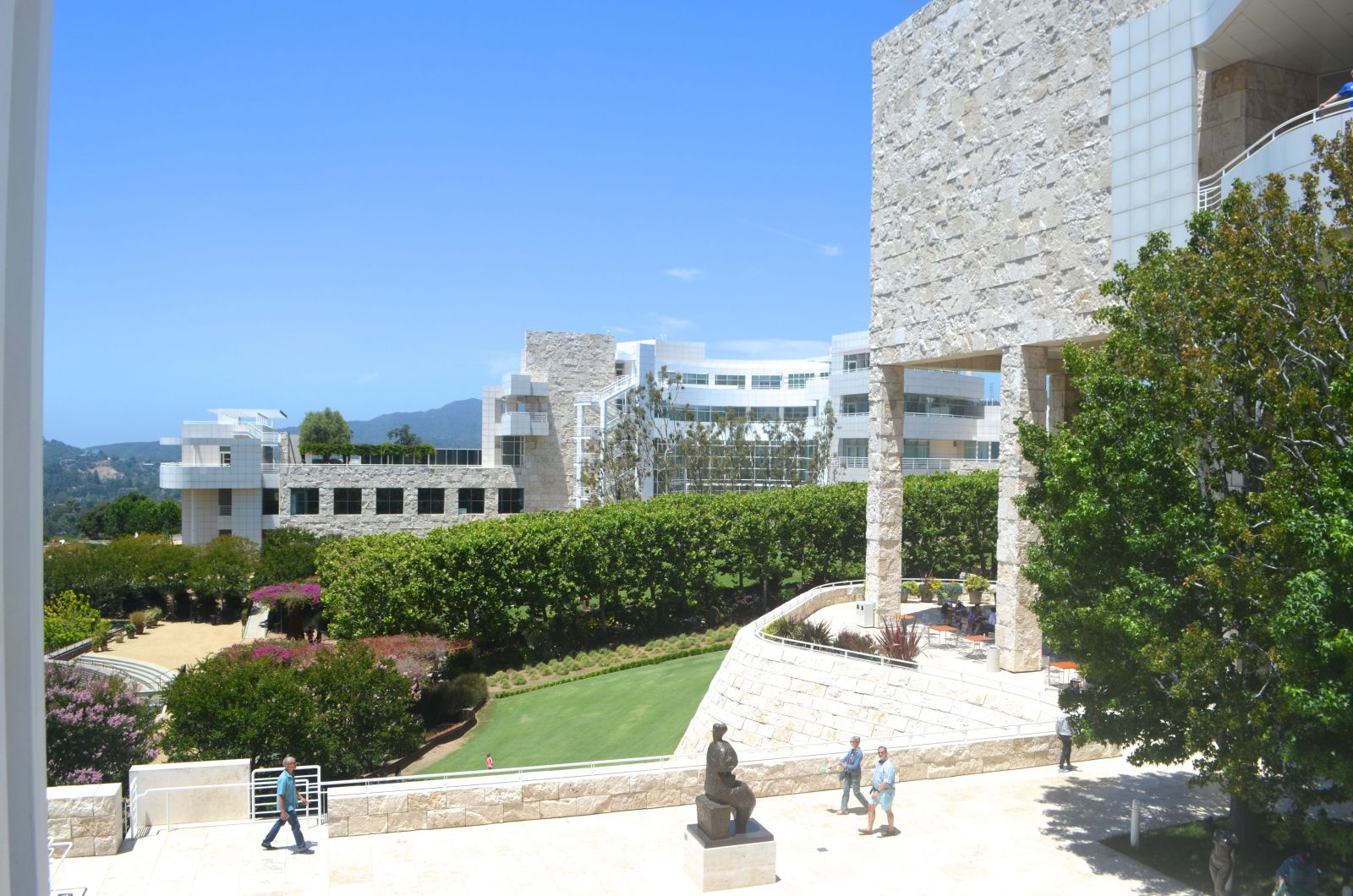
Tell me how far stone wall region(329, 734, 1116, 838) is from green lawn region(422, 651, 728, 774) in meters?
10.7

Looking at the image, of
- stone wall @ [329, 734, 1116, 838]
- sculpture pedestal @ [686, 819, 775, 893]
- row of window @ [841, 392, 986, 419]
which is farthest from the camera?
row of window @ [841, 392, 986, 419]

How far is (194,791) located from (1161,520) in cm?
1496

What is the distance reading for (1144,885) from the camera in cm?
1376

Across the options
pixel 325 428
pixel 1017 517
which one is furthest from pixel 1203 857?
pixel 325 428

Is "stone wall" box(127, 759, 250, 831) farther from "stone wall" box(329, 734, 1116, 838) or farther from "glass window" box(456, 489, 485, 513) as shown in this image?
"glass window" box(456, 489, 485, 513)

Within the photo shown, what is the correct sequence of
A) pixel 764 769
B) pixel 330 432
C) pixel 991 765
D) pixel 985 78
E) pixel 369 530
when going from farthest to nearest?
pixel 330 432, pixel 369 530, pixel 985 78, pixel 991 765, pixel 764 769

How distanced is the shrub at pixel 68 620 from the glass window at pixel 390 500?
1969 centimetres

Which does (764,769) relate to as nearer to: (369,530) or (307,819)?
(307,819)

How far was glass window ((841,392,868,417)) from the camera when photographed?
242 ft

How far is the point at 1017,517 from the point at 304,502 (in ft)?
170

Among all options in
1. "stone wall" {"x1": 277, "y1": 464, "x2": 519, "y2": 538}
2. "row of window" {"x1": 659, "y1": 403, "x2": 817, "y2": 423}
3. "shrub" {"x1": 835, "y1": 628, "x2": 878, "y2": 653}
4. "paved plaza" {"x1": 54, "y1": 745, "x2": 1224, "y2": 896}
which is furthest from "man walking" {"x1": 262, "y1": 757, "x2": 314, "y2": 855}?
"row of window" {"x1": 659, "y1": 403, "x2": 817, "y2": 423}

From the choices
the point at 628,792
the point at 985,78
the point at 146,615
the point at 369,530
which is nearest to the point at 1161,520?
the point at 628,792

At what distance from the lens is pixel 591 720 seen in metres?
32.0

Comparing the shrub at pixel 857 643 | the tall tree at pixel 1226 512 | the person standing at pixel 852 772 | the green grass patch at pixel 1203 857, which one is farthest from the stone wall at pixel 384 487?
the tall tree at pixel 1226 512
